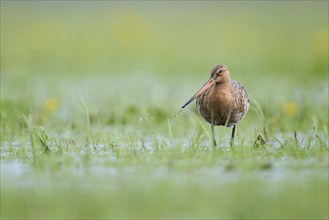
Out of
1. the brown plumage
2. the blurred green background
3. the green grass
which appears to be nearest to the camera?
the green grass

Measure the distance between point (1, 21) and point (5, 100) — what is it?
1237 cm

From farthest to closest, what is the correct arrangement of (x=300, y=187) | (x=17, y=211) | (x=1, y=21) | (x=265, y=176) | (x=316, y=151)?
(x=1, y=21) < (x=316, y=151) < (x=265, y=176) < (x=300, y=187) < (x=17, y=211)

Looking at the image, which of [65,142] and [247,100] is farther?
[247,100]

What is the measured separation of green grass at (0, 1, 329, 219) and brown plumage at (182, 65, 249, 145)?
0.64 feet

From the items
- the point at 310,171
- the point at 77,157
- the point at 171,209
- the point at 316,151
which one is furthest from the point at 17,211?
the point at 316,151

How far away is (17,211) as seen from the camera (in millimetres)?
4906

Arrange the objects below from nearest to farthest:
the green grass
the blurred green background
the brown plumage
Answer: the green grass
the brown plumage
the blurred green background

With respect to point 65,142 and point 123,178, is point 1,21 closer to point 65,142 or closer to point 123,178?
point 65,142

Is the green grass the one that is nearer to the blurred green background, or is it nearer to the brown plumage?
the blurred green background

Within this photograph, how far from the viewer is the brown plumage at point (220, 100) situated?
7539 millimetres

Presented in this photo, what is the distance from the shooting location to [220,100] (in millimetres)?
7531

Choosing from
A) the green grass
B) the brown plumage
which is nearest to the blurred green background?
the green grass

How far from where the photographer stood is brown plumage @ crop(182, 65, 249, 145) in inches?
297

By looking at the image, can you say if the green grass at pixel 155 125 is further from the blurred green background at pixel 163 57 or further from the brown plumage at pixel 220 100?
the brown plumage at pixel 220 100
